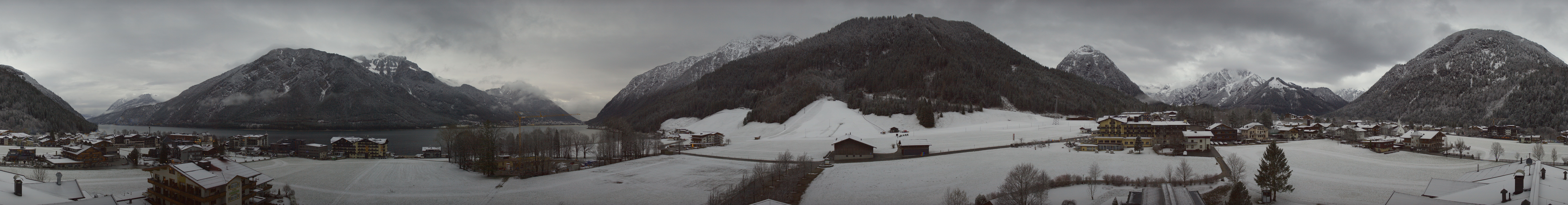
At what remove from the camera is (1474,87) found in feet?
428

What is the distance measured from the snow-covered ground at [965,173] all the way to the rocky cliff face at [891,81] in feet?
170

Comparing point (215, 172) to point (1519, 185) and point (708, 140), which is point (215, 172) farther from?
point (708, 140)

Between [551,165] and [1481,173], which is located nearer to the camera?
[1481,173]

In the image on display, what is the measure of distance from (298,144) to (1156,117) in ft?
351

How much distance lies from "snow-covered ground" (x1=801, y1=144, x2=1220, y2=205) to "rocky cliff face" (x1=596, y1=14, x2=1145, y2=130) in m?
51.8

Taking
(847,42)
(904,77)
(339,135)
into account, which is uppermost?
(847,42)

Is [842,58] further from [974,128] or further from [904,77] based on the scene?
[974,128]

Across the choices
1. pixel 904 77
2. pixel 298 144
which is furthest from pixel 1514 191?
pixel 904 77

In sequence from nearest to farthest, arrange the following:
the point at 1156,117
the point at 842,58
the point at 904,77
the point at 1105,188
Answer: the point at 1105,188, the point at 1156,117, the point at 904,77, the point at 842,58

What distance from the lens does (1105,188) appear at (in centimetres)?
3359

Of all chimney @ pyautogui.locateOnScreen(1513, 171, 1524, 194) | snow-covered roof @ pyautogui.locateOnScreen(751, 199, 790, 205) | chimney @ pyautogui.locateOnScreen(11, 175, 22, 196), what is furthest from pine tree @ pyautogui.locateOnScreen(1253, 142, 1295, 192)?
chimney @ pyautogui.locateOnScreen(11, 175, 22, 196)

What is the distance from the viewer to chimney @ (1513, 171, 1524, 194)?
2158 cm

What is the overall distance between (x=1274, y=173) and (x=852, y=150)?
31.5m

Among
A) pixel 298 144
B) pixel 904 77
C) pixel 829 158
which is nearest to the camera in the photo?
pixel 829 158
